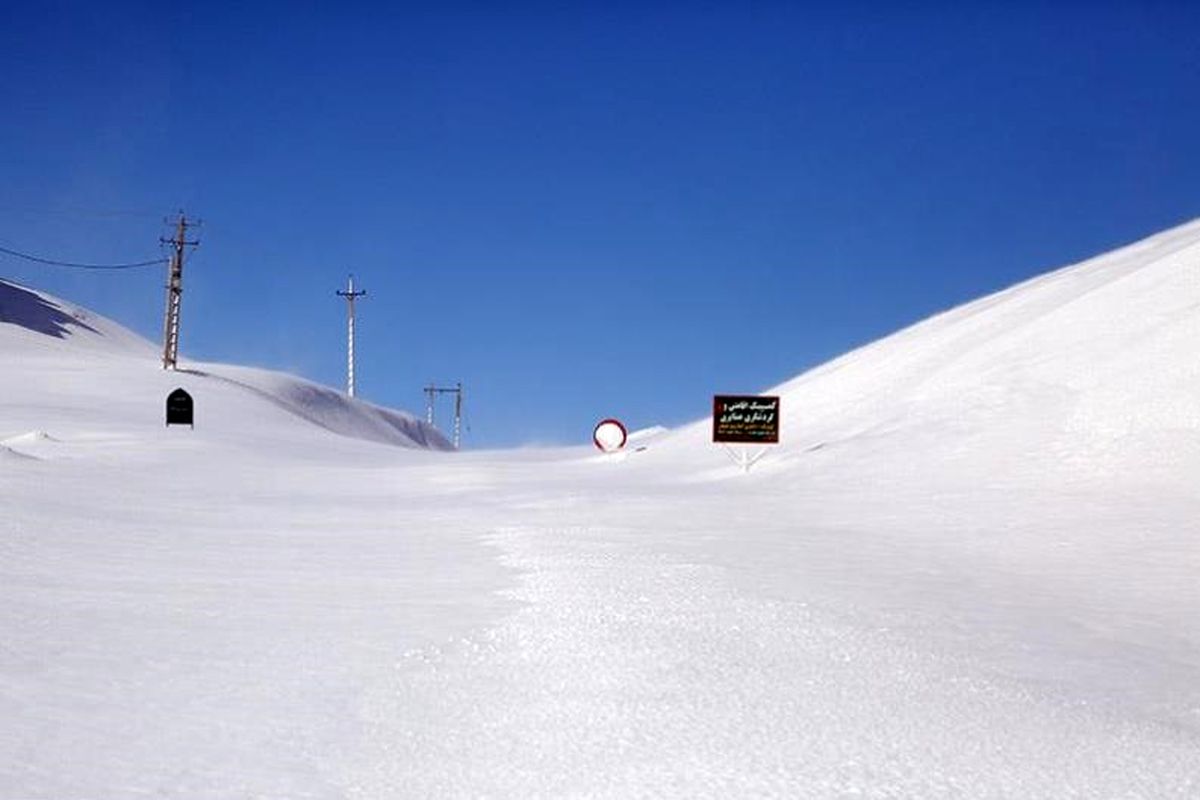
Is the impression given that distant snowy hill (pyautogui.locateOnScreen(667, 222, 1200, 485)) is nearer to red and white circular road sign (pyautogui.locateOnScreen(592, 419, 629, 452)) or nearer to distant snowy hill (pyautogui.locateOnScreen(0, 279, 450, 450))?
red and white circular road sign (pyautogui.locateOnScreen(592, 419, 629, 452))

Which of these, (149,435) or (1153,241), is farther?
(1153,241)

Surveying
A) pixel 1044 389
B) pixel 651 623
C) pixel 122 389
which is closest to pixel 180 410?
pixel 122 389

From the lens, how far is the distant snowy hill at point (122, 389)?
132 ft

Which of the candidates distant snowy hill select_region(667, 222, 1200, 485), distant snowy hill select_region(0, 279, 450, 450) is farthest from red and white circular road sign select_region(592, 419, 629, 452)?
distant snowy hill select_region(0, 279, 450, 450)

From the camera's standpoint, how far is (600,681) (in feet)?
19.7

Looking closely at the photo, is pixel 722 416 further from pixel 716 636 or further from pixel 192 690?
pixel 192 690

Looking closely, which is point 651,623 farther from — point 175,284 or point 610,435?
point 175,284

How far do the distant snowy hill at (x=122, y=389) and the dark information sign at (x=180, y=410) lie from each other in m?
0.72

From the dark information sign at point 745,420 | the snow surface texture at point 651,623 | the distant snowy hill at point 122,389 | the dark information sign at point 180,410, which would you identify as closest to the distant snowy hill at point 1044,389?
the snow surface texture at point 651,623

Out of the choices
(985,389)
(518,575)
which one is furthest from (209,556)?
(985,389)

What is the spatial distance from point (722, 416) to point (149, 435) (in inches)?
602

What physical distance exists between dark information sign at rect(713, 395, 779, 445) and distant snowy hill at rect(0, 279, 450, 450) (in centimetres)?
1795

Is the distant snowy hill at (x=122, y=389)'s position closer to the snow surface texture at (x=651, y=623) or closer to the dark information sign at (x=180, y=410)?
the dark information sign at (x=180, y=410)

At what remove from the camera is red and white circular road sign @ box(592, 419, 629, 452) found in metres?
29.8
